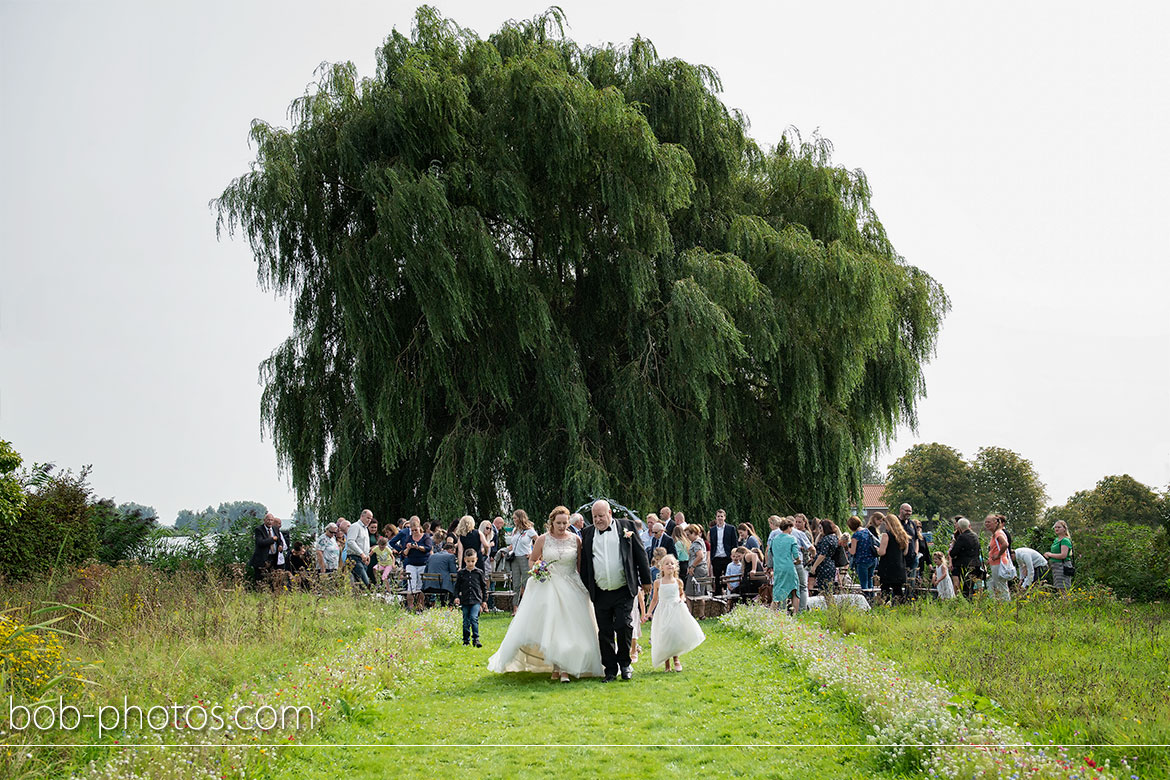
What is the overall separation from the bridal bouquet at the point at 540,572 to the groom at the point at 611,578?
0.35 metres

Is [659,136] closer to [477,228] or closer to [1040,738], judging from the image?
[477,228]

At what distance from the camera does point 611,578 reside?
9.88 m

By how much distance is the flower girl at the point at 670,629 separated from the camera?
33.9 ft

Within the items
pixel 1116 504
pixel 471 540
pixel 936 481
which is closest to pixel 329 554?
pixel 471 540

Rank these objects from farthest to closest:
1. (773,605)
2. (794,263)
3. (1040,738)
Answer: (794,263), (773,605), (1040,738)

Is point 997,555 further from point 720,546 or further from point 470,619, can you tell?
point 470,619

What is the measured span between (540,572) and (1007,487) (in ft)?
197

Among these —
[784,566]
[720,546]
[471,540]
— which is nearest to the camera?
[784,566]

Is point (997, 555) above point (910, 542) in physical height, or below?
below

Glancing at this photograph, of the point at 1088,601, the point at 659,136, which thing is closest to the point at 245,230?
the point at 659,136

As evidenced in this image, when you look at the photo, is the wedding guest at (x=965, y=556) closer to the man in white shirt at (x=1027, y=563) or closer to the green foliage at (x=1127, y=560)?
the man in white shirt at (x=1027, y=563)

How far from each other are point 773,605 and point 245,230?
41.7ft

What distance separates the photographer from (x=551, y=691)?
9.21 meters

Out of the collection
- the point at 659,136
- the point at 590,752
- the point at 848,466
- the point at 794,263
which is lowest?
the point at 590,752
